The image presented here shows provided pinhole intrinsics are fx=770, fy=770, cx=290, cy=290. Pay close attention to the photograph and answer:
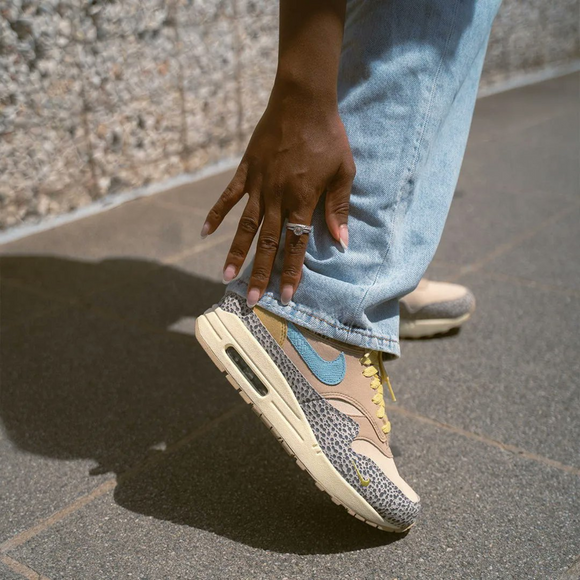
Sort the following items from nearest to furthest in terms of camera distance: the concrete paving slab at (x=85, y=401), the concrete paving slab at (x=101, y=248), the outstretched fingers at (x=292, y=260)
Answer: the outstretched fingers at (x=292, y=260), the concrete paving slab at (x=85, y=401), the concrete paving slab at (x=101, y=248)

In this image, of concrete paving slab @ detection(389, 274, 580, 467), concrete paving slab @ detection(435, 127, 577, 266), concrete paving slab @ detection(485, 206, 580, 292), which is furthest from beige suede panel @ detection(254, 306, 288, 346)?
concrete paving slab @ detection(435, 127, 577, 266)

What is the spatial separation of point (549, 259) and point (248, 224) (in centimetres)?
165

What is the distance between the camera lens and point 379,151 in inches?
52.5

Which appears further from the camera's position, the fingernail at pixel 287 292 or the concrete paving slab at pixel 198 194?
the concrete paving slab at pixel 198 194

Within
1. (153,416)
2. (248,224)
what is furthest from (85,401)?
(248,224)

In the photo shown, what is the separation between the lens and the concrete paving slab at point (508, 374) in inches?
66.0

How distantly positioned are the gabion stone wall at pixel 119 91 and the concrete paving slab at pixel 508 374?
1.63m

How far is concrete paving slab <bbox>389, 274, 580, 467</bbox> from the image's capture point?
168 cm

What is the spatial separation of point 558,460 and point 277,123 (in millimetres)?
884

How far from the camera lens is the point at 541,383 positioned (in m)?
1.86

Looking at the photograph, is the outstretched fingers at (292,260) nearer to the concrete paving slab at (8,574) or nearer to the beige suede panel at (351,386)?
the beige suede panel at (351,386)

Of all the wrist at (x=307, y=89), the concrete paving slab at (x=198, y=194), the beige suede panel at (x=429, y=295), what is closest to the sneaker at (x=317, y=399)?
the wrist at (x=307, y=89)

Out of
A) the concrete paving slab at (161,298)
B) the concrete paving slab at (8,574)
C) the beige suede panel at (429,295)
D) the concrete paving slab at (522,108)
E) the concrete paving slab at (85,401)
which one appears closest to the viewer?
the concrete paving slab at (8,574)

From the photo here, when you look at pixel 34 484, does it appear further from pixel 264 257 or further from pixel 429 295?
pixel 429 295
